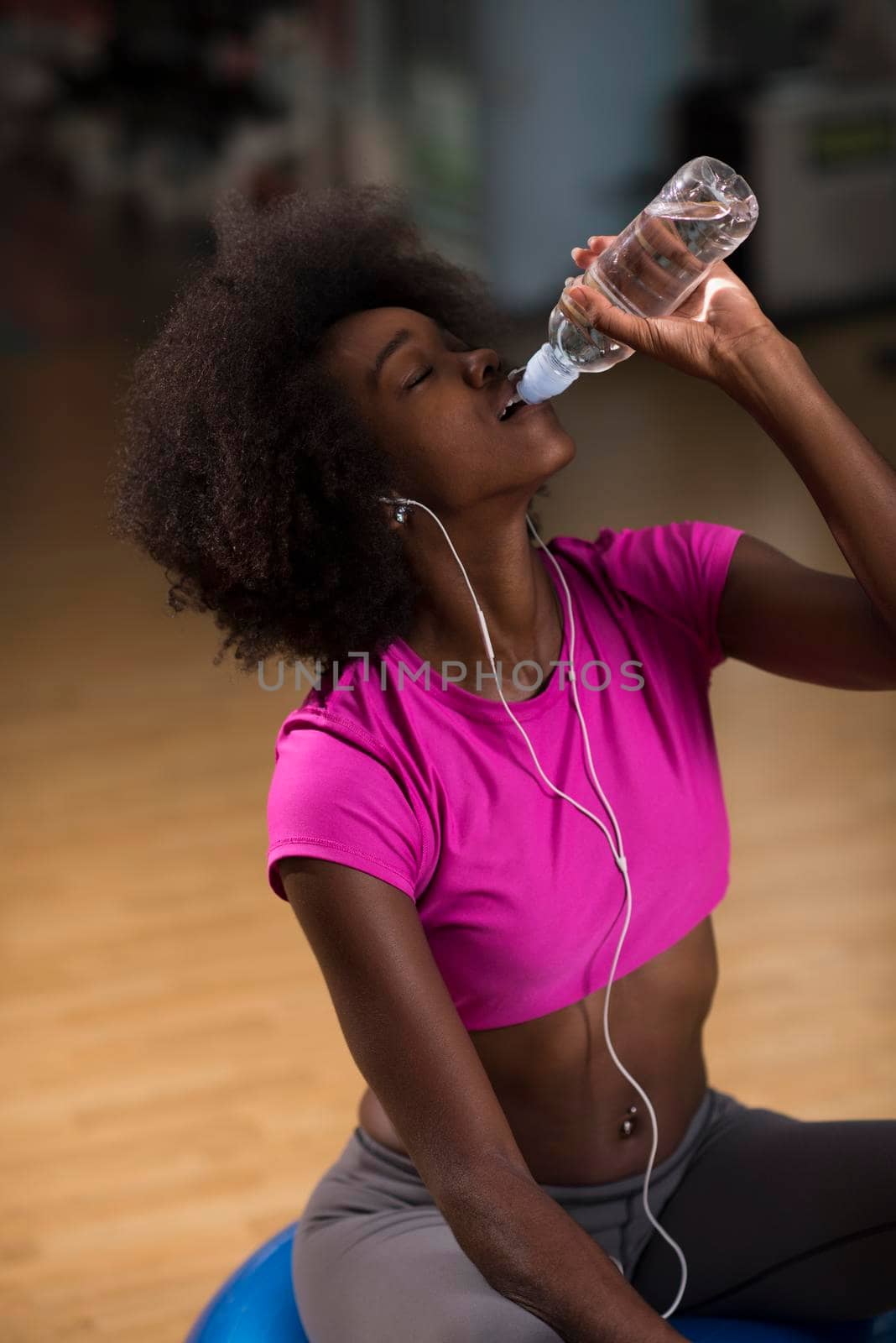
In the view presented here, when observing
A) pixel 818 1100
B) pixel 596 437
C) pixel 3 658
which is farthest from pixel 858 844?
pixel 596 437

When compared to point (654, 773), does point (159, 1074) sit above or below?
below

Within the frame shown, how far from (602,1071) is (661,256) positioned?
73 cm

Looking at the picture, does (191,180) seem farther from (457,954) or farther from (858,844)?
(457,954)

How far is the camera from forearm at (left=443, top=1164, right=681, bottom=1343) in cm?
126

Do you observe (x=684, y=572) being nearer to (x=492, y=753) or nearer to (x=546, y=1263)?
(x=492, y=753)

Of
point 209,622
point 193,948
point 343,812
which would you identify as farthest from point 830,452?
point 209,622

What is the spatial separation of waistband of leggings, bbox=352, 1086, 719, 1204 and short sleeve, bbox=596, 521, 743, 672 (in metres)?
0.44

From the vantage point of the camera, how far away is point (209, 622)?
469 centimetres

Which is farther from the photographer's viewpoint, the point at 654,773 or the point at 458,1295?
the point at 654,773

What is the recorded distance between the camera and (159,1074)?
101 inches

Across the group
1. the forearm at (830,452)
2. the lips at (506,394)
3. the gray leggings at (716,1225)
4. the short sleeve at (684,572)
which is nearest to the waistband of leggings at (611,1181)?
the gray leggings at (716,1225)

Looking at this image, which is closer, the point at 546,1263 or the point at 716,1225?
the point at 546,1263

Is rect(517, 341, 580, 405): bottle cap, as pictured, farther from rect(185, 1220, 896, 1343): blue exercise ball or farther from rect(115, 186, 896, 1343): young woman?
rect(185, 1220, 896, 1343): blue exercise ball

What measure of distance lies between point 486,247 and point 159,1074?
585 cm
